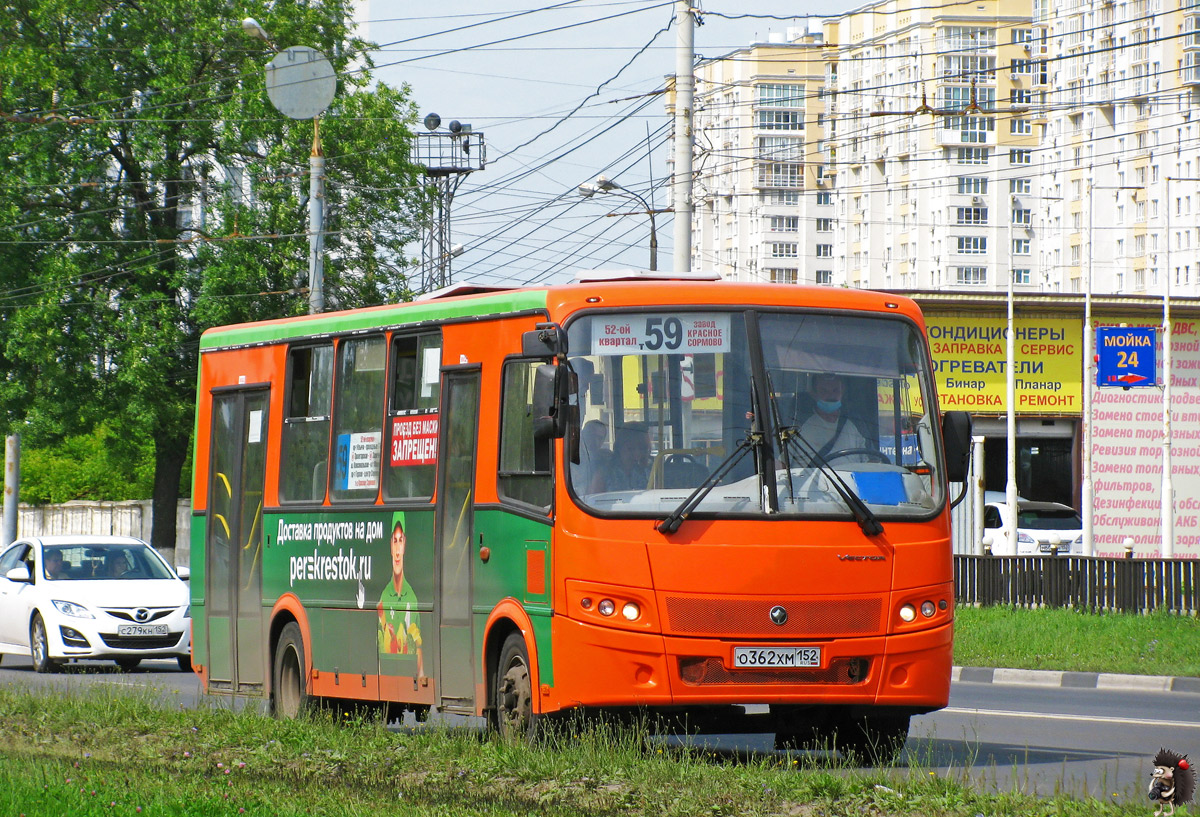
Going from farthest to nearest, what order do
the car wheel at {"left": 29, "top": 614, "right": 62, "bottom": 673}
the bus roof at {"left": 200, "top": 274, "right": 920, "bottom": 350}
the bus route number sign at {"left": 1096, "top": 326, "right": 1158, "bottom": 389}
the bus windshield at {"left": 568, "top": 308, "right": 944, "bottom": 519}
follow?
the bus route number sign at {"left": 1096, "top": 326, "right": 1158, "bottom": 389}
the car wheel at {"left": 29, "top": 614, "right": 62, "bottom": 673}
the bus roof at {"left": 200, "top": 274, "right": 920, "bottom": 350}
the bus windshield at {"left": 568, "top": 308, "right": 944, "bottom": 519}

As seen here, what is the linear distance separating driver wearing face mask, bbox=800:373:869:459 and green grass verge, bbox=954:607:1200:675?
9602 mm

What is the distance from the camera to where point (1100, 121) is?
108438mm

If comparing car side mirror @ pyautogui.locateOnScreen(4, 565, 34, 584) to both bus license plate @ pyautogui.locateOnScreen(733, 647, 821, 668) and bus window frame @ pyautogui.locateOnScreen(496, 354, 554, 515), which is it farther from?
bus license plate @ pyautogui.locateOnScreen(733, 647, 821, 668)

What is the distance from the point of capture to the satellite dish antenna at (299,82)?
2778 centimetres

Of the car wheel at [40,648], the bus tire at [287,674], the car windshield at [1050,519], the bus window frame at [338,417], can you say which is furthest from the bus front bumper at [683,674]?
the car windshield at [1050,519]

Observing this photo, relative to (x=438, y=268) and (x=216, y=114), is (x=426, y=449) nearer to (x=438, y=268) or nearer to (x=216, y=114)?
(x=216, y=114)

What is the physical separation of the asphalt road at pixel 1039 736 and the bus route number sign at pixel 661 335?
2364mm

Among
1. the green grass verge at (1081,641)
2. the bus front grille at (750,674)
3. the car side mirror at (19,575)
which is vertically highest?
the bus front grille at (750,674)

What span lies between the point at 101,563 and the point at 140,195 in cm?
1776

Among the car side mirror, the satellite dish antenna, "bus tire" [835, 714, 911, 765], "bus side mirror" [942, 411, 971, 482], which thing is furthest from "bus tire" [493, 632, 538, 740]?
the satellite dish antenna

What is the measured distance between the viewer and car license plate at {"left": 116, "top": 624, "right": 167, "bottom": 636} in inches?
794

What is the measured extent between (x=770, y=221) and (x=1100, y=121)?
159 ft

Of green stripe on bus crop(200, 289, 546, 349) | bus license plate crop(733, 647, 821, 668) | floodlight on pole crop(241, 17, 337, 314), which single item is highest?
floodlight on pole crop(241, 17, 337, 314)

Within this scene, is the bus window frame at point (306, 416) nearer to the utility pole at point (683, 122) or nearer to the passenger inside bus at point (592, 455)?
the passenger inside bus at point (592, 455)
